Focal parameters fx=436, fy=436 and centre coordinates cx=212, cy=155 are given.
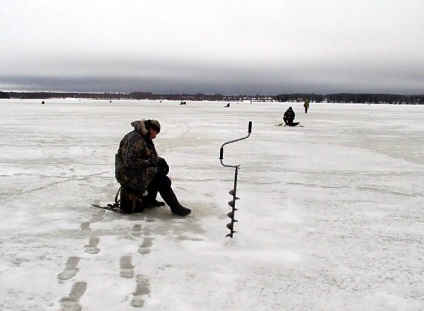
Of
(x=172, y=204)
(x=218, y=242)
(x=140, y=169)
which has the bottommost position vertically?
(x=218, y=242)

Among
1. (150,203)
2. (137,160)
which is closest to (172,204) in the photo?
(150,203)

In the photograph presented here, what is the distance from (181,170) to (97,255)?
5.13 meters

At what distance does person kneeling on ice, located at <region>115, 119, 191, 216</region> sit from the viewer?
18.4 ft

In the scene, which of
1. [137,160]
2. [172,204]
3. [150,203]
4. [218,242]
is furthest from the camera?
[150,203]

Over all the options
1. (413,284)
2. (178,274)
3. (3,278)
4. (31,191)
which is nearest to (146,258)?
(178,274)

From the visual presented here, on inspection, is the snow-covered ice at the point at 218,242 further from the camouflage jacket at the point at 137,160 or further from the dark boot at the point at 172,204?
the camouflage jacket at the point at 137,160

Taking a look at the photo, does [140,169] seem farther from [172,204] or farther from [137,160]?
[172,204]

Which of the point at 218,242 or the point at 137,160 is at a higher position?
the point at 137,160

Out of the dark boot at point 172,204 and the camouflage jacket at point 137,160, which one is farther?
the dark boot at point 172,204

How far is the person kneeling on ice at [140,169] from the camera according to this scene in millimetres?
5598

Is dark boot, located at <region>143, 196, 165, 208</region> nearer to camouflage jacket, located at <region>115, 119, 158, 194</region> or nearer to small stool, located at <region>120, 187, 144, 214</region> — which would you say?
small stool, located at <region>120, 187, 144, 214</region>

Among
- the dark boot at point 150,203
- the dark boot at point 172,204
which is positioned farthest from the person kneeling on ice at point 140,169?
the dark boot at point 150,203

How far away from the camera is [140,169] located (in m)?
5.66

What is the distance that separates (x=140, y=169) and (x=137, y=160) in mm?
153
